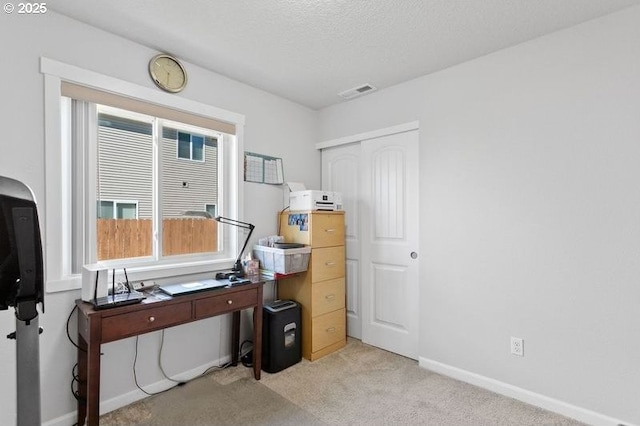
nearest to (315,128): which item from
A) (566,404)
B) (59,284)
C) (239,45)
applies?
(239,45)

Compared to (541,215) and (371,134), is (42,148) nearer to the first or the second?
(371,134)

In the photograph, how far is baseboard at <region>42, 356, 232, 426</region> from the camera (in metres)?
1.97

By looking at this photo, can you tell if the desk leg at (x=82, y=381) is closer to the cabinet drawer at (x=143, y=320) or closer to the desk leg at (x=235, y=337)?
the cabinet drawer at (x=143, y=320)

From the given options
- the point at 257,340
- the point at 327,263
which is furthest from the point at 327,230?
the point at 257,340

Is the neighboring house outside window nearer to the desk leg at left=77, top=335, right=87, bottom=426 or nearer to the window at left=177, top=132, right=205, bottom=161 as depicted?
the window at left=177, top=132, right=205, bottom=161

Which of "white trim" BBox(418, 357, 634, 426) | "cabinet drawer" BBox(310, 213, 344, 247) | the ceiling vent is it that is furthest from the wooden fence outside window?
"white trim" BBox(418, 357, 634, 426)

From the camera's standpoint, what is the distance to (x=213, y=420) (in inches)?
80.4

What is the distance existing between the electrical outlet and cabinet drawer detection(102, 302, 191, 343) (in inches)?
89.5

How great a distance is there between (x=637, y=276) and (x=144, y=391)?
3.26 m

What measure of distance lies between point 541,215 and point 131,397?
3.09 m

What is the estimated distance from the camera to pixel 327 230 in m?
3.09

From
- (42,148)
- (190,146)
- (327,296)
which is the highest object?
(190,146)

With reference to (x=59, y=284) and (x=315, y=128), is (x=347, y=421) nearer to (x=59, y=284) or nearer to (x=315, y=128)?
(x=59, y=284)

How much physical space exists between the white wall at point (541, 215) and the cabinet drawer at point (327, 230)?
0.80m
